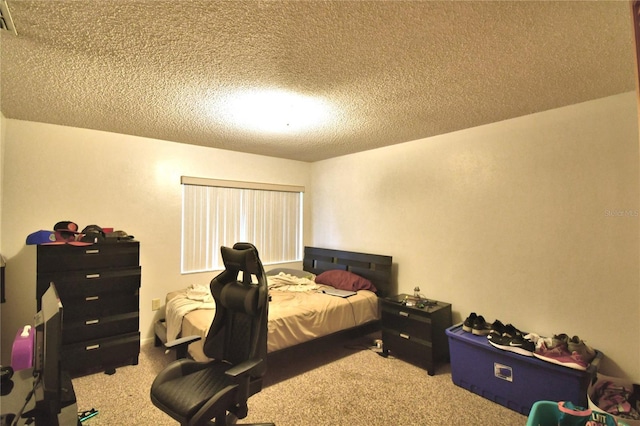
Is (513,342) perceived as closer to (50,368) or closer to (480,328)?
(480,328)

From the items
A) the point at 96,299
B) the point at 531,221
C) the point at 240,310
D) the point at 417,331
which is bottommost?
the point at 417,331

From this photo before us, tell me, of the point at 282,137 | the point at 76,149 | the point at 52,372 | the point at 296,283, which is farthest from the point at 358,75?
the point at 76,149

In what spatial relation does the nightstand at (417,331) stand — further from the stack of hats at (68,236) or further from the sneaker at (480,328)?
the stack of hats at (68,236)

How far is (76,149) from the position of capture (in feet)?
10.1

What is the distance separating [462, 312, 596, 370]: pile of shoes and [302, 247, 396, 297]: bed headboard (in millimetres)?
1149

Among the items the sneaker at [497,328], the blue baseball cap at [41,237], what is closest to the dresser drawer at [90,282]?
the blue baseball cap at [41,237]

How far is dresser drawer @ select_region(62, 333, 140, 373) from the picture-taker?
2.64 meters

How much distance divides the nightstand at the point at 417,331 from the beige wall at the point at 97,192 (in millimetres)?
2385

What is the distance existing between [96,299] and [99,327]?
0.26 metres

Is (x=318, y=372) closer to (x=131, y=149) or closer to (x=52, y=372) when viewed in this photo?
(x=52, y=372)

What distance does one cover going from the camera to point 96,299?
2.77 m

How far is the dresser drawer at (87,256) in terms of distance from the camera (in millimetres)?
2559

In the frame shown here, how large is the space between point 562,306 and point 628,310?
39cm

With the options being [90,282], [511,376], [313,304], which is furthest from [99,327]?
[511,376]
